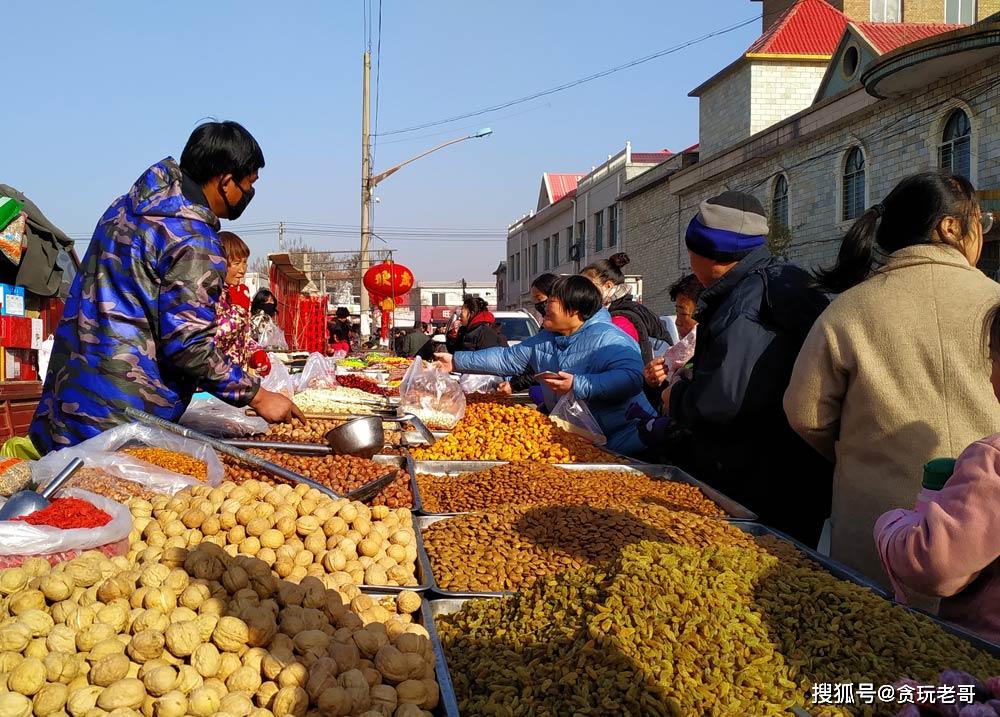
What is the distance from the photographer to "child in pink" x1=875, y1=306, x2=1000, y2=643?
5.38 feet

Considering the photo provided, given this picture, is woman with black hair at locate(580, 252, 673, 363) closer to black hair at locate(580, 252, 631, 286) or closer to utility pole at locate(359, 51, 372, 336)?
black hair at locate(580, 252, 631, 286)

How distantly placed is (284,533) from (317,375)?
493 cm

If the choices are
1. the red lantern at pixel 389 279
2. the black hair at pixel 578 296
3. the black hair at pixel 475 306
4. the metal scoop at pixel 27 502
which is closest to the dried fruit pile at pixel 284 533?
the metal scoop at pixel 27 502

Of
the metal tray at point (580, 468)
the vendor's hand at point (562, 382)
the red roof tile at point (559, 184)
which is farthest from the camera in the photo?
the red roof tile at point (559, 184)

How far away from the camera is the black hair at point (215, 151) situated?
3.06 metres

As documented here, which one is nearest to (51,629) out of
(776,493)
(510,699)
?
(510,699)

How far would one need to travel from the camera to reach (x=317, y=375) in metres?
7.16

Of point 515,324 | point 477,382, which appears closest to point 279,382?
point 477,382

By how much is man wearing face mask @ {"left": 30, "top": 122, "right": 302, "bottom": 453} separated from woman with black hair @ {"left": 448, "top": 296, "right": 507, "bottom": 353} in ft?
21.3

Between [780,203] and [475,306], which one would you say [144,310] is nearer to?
[475,306]

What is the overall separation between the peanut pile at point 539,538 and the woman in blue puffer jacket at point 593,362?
1630 millimetres

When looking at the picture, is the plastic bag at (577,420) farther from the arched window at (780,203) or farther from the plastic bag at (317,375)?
the arched window at (780,203)

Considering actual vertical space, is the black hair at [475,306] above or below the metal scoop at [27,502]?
above

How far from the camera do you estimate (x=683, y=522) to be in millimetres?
2914
